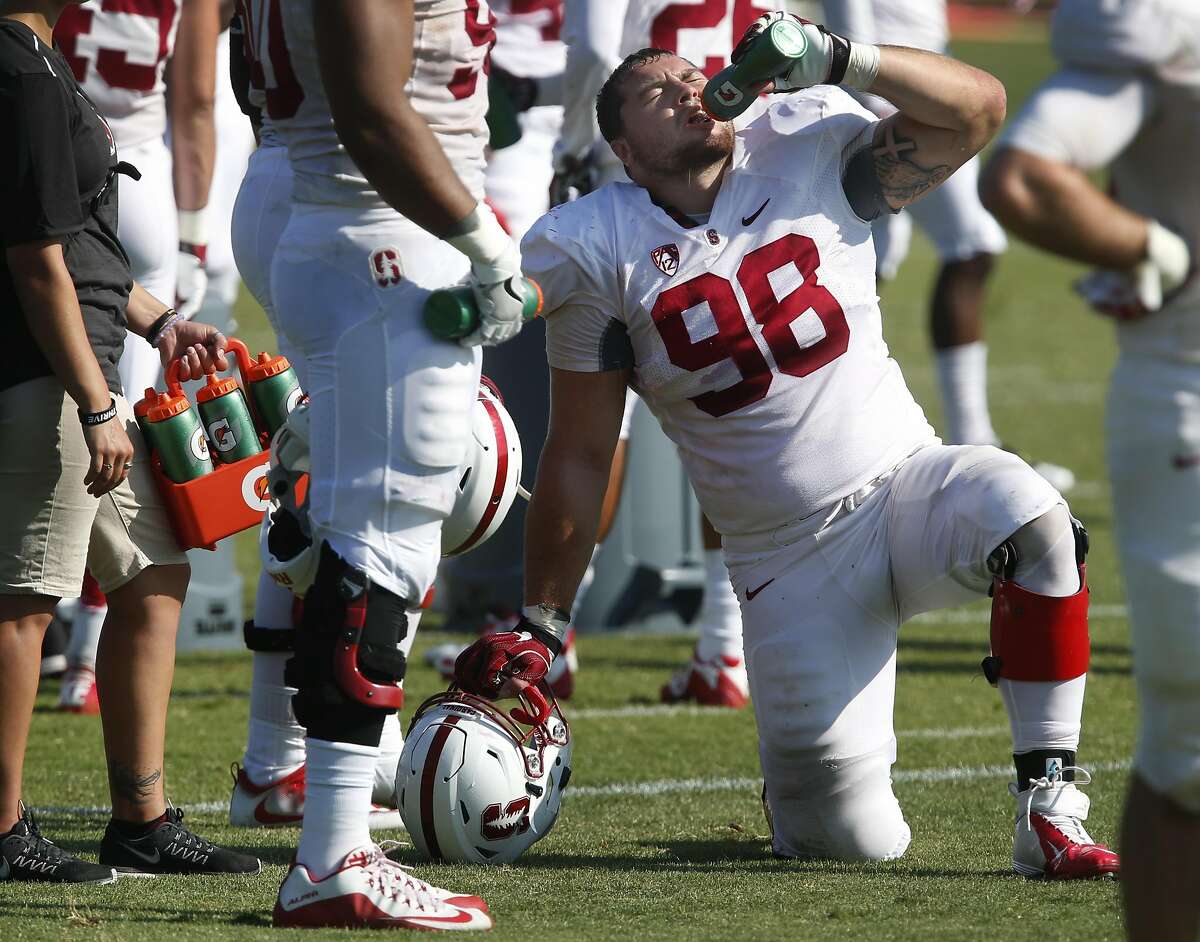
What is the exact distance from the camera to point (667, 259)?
3.63 metres

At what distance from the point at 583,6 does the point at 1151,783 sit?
3.35m

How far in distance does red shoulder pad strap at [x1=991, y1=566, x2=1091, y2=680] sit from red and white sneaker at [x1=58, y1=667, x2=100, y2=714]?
2.72 metres

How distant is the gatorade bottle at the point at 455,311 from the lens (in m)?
2.80

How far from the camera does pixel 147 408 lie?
3.47 meters

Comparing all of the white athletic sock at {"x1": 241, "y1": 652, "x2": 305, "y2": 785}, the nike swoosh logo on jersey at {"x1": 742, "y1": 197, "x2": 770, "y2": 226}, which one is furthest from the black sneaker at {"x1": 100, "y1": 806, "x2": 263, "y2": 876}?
the nike swoosh logo on jersey at {"x1": 742, "y1": 197, "x2": 770, "y2": 226}

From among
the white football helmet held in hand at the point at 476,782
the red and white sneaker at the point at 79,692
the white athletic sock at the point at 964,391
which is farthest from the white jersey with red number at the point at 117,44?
the white athletic sock at the point at 964,391

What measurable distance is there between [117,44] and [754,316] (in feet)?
7.27

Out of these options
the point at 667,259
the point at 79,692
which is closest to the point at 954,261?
the point at 79,692

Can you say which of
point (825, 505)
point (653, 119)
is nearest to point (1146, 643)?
point (825, 505)

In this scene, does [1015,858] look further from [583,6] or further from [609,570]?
[609,570]

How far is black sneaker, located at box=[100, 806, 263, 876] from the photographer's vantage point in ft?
11.1

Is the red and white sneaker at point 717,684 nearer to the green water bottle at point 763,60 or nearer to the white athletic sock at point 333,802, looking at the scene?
the green water bottle at point 763,60

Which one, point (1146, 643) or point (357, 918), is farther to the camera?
point (357, 918)

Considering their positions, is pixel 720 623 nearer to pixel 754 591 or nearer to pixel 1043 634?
pixel 754 591
